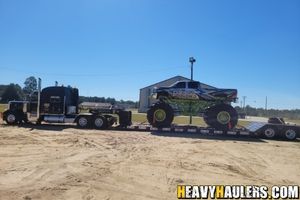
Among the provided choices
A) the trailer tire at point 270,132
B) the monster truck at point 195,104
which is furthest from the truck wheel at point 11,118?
the trailer tire at point 270,132

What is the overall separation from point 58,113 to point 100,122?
277 centimetres

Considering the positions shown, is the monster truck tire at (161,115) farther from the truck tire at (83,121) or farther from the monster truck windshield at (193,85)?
the truck tire at (83,121)

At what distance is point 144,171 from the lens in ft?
35.4

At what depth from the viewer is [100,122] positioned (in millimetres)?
24109

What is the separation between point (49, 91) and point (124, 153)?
12233 millimetres

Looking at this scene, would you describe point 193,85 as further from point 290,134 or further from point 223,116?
point 290,134

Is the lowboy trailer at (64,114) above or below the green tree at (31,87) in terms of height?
below

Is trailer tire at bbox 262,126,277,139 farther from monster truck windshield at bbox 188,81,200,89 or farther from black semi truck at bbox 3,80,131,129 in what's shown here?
black semi truck at bbox 3,80,131,129

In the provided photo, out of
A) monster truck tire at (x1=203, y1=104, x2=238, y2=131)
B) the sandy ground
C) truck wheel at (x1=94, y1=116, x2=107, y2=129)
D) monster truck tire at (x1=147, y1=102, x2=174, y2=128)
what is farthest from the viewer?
truck wheel at (x1=94, y1=116, x2=107, y2=129)

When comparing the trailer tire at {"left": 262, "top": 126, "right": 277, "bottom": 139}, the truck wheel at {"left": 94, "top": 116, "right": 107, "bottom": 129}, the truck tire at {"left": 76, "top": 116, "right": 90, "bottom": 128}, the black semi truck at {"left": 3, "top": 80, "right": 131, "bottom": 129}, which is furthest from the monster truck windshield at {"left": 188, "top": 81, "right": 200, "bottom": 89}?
the truck tire at {"left": 76, "top": 116, "right": 90, "bottom": 128}

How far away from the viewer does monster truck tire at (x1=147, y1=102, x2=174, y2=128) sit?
77.5 ft

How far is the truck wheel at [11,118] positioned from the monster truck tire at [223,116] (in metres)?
12.3

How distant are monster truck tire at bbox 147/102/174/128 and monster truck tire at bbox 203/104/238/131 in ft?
7.87

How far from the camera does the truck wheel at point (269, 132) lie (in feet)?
72.5
